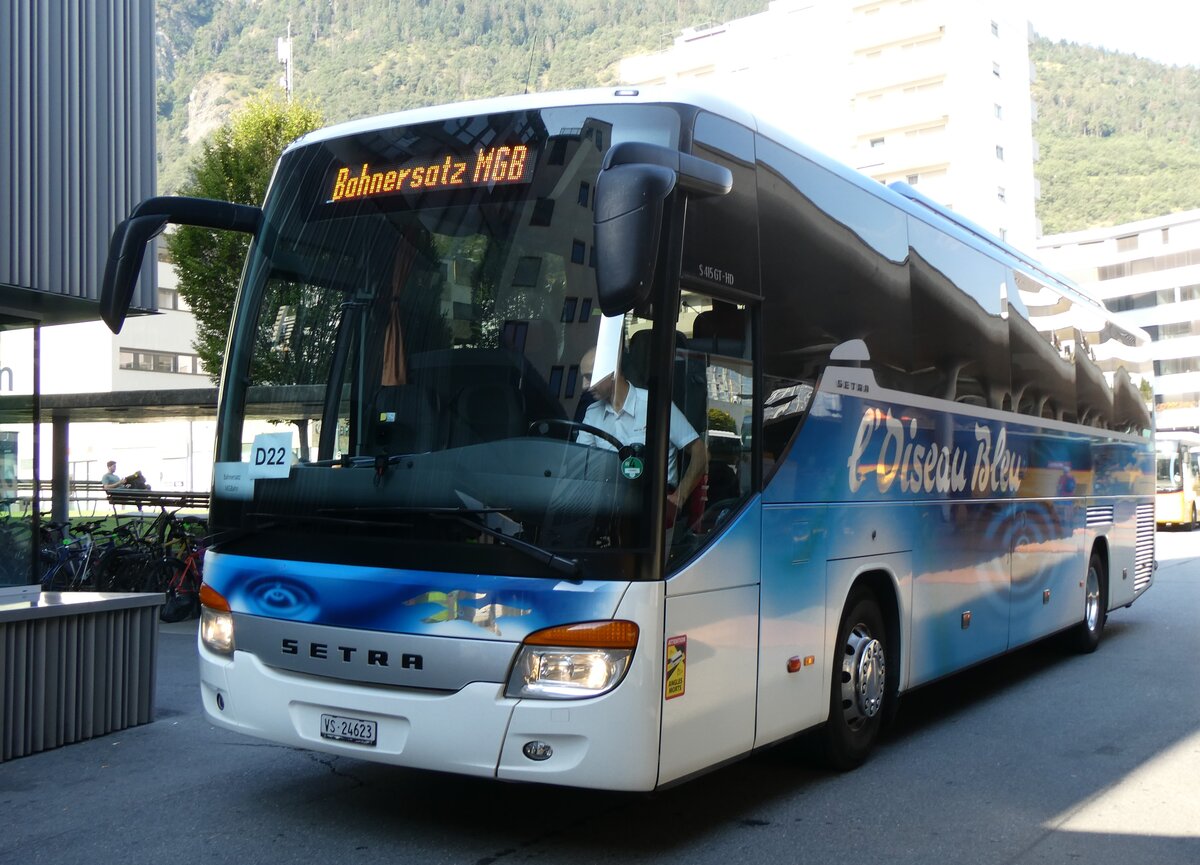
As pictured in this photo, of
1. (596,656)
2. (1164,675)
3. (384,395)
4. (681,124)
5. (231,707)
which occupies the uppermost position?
(681,124)

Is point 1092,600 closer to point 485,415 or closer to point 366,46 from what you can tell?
point 485,415

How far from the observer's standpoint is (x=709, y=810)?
6.24 metres

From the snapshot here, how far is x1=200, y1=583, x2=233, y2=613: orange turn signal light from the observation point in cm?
583

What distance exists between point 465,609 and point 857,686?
9.32 feet

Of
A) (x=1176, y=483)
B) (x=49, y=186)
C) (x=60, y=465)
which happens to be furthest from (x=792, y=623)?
(x=1176, y=483)

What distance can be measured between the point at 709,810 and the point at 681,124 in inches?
130

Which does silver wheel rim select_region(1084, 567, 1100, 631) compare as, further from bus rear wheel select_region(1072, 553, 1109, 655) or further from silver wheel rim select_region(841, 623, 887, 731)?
silver wheel rim select_region(841, 623, 887, 731)

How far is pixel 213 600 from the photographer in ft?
19.4

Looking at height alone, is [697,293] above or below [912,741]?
above

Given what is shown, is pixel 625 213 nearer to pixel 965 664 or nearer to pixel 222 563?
pixel 222 563

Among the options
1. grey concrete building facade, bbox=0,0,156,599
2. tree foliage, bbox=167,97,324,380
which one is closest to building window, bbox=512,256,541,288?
grey concrete building facade, bbox=0,0,156,599

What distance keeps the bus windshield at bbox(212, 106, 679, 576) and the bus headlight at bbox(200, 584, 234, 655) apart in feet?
1.19

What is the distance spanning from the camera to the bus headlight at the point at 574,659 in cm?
500

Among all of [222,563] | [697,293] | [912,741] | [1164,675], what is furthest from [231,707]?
[1164,675]
